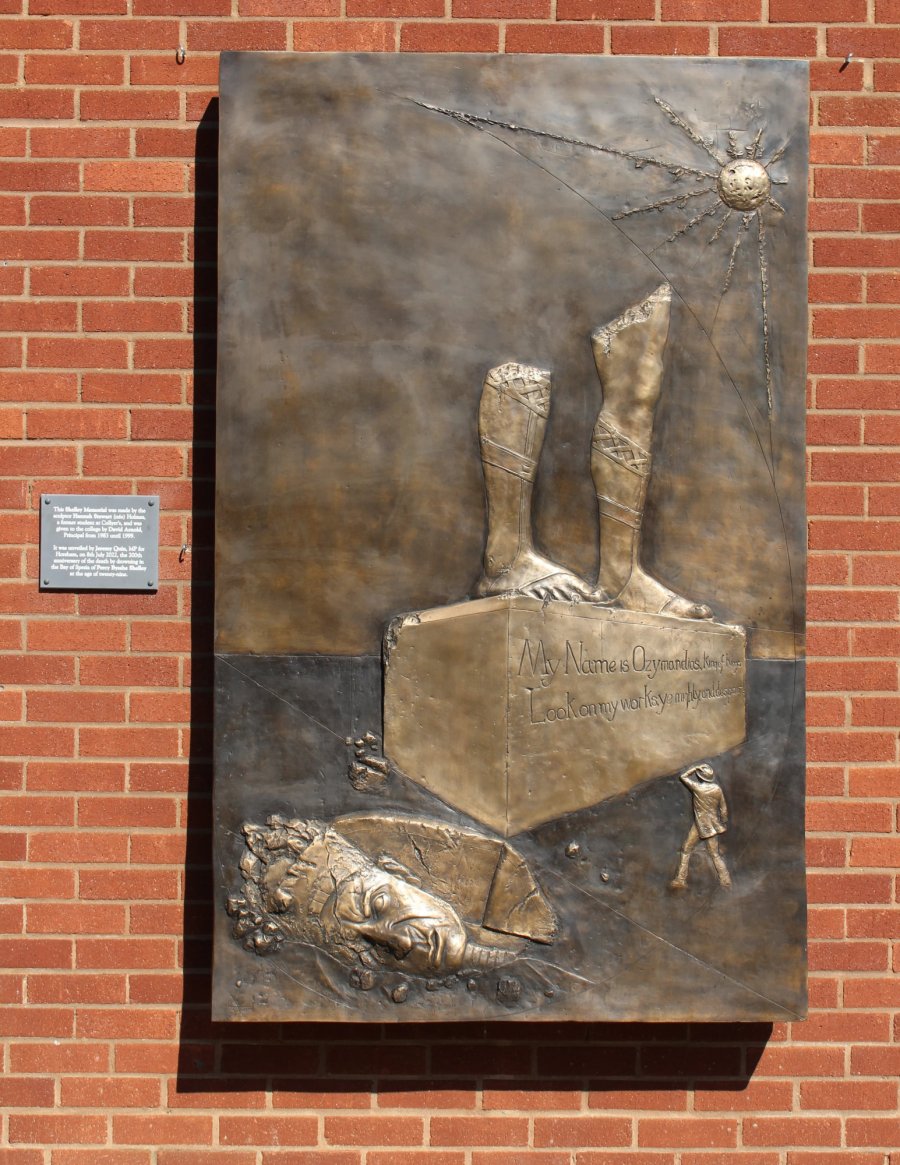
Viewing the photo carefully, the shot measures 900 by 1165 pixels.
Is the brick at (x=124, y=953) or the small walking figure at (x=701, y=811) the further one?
the brick at (x=124, y=953)

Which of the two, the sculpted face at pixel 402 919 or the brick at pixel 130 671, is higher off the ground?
the brick at pixel 130 671

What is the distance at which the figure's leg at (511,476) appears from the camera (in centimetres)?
312

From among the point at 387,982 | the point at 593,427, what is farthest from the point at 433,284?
the point at 387,982

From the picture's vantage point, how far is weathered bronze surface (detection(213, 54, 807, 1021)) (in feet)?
10.2

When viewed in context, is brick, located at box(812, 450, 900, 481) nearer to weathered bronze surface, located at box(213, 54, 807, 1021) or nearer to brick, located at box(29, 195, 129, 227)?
weathered bronze surface, located at box(213, 54, 807, 1021)

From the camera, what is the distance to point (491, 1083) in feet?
10.7

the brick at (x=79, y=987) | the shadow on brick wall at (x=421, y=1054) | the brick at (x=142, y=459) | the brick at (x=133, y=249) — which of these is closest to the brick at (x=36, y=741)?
the shadow on brick wall at (x=421, y=1054)

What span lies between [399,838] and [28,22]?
2.34 m

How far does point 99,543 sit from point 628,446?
1.39 meters

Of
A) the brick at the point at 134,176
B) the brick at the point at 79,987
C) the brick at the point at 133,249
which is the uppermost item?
the brick at the point at 134,176

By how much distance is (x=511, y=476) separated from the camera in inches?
123

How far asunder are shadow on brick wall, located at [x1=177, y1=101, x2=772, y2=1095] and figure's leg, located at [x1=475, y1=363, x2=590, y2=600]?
0.82 m

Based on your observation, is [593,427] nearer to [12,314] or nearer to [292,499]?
[292,499]

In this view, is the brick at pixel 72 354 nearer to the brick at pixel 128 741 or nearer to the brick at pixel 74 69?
the brick at pixel 74 69
